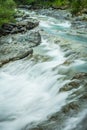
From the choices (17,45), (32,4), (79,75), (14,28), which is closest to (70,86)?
(79,75)

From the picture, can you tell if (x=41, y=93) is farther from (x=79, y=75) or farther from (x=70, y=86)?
(x=79, y=75)

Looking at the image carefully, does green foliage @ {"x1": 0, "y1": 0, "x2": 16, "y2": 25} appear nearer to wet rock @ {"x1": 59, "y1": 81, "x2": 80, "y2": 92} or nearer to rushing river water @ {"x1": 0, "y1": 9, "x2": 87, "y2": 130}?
rushing river water @ {"x1": 0, "y1": 9, "x2": 87, "y2": 130}

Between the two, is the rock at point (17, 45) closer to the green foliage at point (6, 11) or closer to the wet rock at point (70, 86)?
the green foliage at point (6, 11)

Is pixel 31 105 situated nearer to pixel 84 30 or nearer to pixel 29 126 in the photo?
pixel 29 126

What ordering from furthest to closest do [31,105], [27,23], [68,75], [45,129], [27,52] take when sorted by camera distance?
1. [27,23]
2. [27,52]
3. [68,75]
4. [31,105]
5. [45,129]

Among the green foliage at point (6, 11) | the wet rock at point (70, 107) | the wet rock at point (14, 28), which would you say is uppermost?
the green foliage at point (6, 11)

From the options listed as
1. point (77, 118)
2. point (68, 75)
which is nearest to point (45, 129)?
point (77, 118)

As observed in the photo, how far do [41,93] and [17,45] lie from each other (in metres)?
6.15

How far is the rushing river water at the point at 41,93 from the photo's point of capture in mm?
8586

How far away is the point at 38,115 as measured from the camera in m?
9.11

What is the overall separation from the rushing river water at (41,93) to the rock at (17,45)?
0.43 meters

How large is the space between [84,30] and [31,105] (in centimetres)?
1450

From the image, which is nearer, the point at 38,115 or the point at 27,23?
the point at 38,115

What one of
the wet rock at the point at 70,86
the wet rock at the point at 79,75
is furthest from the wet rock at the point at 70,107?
the wet rock at the point at 79,75
